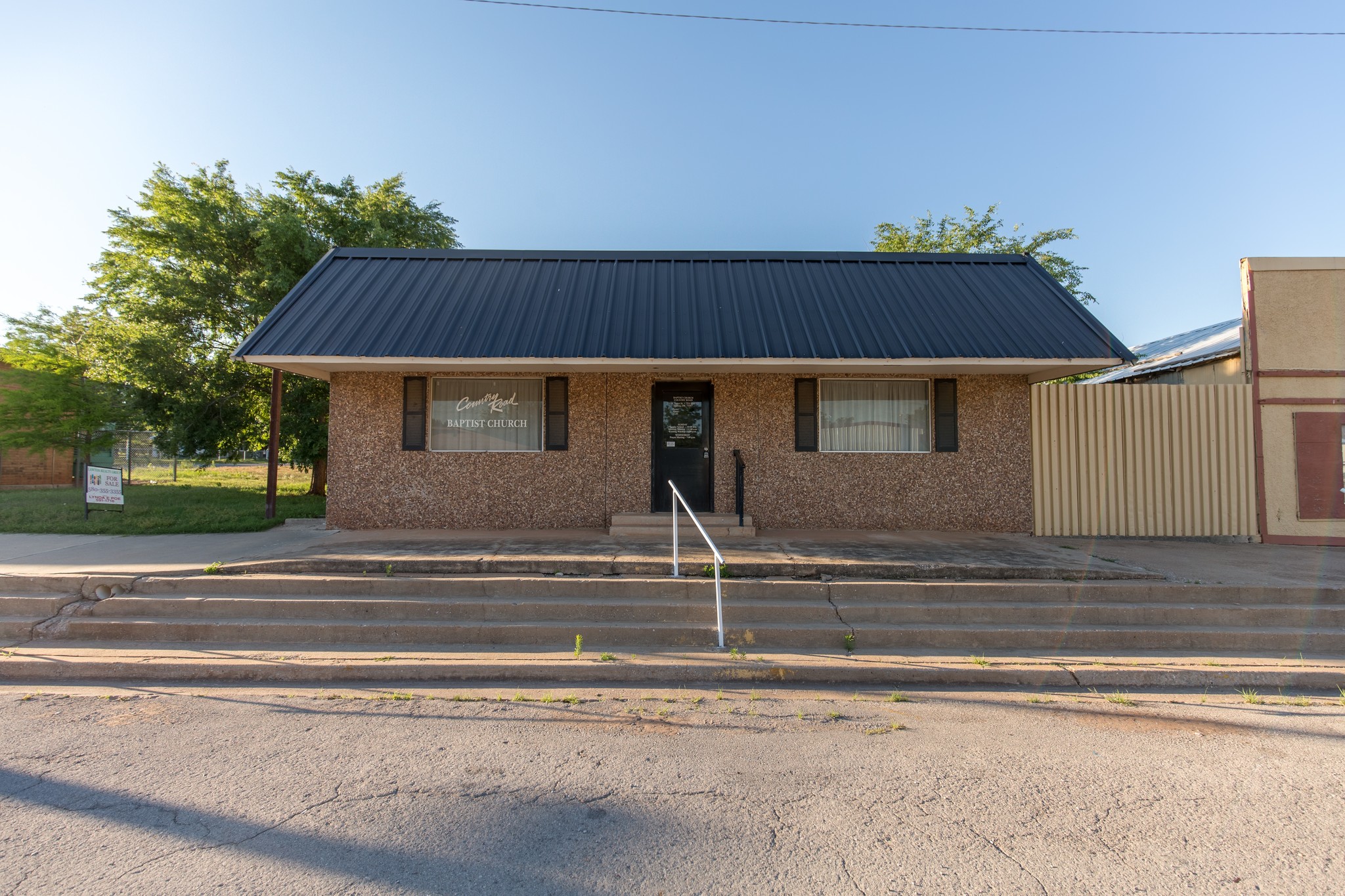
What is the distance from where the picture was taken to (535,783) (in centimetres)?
346

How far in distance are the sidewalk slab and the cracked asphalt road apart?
0.29 m

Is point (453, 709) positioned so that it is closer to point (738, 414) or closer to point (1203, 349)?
point (738, 414)

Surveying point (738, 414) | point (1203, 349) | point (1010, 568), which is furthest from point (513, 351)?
point (1203, 349)

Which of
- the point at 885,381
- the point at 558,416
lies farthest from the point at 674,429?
the point at 885,381

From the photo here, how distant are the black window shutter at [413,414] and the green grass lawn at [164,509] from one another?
3.09 meters

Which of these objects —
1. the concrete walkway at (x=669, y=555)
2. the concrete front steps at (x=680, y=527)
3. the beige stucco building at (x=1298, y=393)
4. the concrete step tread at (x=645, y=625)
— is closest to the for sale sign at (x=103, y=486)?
the concrete walkway at (x=669, y=555)

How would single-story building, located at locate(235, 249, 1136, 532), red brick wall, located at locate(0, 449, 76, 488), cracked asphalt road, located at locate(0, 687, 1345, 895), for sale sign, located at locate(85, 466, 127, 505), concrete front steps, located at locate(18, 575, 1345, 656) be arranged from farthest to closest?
red brick wall, located at locate(0, 449, 76, 488), for sale sign, located at locate(85, 466, 127, 505), single-story building, located at locate(235, 249, 1136, 532), concrete front steps, located at locate(18, 575, 1345, 656), cracked asphalt road, located at locate(0, 687, 1345, 895)

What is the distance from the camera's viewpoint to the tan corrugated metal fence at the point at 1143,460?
991 centimetres

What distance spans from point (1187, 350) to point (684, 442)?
10497 mm

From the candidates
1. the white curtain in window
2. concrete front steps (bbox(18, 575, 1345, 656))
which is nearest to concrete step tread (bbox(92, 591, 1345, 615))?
concrete front steps (bbox(18, 575, 1345, 656))

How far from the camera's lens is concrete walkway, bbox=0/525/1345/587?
6.91m

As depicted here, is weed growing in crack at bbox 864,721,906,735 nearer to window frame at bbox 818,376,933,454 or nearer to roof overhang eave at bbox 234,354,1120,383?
roof overhang eave at bbox 234,354,1120,383

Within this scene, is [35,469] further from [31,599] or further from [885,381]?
[885,381]

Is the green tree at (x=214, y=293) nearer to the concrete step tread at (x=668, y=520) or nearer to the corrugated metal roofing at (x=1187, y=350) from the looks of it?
the concrete step tread at (x=668, y=520)
